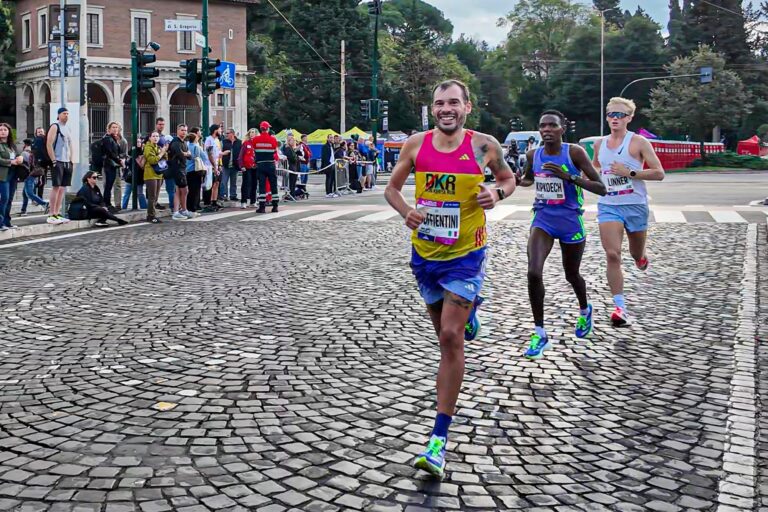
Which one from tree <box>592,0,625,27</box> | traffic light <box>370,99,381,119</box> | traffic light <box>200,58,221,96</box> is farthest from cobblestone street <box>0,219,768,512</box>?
tree <box>592,0,625,27</box>

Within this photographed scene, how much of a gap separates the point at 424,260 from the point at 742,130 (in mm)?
82700

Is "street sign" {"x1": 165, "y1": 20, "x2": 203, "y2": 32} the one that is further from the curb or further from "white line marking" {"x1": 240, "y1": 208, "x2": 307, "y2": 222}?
the curb

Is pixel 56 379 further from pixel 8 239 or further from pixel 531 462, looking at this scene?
pixel 8 239

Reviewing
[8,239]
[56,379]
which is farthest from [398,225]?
[56,379]

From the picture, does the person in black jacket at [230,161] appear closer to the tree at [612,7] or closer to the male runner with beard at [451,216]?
the male runner with beard at [451,216]

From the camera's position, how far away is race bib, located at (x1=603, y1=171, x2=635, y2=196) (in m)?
7.66

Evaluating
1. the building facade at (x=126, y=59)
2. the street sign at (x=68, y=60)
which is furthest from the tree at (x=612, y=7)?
the street sign at (x=68, y=60)

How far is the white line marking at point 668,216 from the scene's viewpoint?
17.7 meters

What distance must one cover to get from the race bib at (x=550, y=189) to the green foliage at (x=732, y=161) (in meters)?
55.5

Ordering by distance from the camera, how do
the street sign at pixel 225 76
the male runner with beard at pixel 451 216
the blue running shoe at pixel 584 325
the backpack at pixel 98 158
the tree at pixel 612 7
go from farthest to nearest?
the tree at pixel 612 7
the street sign at pixel 225 76
the backpack at pixel 98 158
the blue running shoe at pixel 584 325
the male runner with beard at pixel 451 216

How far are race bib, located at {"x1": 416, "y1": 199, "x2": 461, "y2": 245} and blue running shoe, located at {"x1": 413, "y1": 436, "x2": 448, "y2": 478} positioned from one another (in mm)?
966

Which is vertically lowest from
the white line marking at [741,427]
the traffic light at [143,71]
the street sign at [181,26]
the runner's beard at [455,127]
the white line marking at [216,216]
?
the white line marking at [741,427]

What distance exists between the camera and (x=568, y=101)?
8556cm

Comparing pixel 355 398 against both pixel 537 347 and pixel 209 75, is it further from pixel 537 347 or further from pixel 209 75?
pixel 209 75
